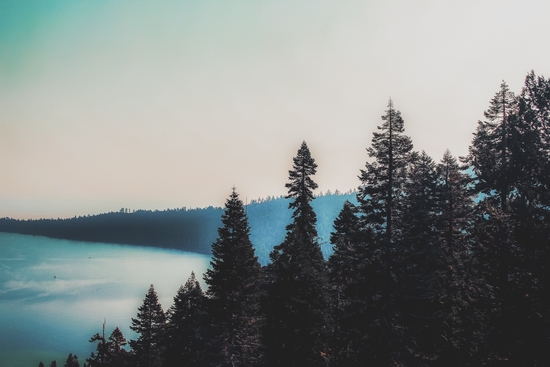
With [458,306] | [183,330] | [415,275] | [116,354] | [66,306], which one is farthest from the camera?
[66,306]

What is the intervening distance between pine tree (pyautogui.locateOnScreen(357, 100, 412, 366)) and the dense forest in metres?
0.06

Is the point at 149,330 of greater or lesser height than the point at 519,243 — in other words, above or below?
below

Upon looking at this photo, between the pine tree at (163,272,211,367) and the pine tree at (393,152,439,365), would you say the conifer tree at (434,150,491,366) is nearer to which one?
the pine tree at (393,152,439,365)

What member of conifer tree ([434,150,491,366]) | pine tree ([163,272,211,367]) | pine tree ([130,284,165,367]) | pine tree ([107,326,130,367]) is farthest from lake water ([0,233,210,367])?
conifer tree ([434,150,491,366])

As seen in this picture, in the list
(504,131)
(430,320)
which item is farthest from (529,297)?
(504,131)

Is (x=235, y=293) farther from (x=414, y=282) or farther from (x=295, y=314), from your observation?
(x=414, y=282)

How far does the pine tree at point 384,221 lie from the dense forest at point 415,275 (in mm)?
57

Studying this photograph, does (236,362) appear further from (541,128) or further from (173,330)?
(541,128)

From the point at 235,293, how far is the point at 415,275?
13033 mm

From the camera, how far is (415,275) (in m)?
17.4

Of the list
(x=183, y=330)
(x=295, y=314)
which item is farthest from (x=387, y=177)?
(x=183, y=330)

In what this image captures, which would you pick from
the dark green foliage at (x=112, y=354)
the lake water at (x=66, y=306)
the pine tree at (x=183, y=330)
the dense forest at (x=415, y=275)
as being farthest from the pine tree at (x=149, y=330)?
the lake water at (x=66, y=306)

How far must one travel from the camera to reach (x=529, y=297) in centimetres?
1456

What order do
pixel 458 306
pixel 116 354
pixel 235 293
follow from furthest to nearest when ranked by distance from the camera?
1. pixel 116 354
2. pixel 235 293
3. pixel 458 306
